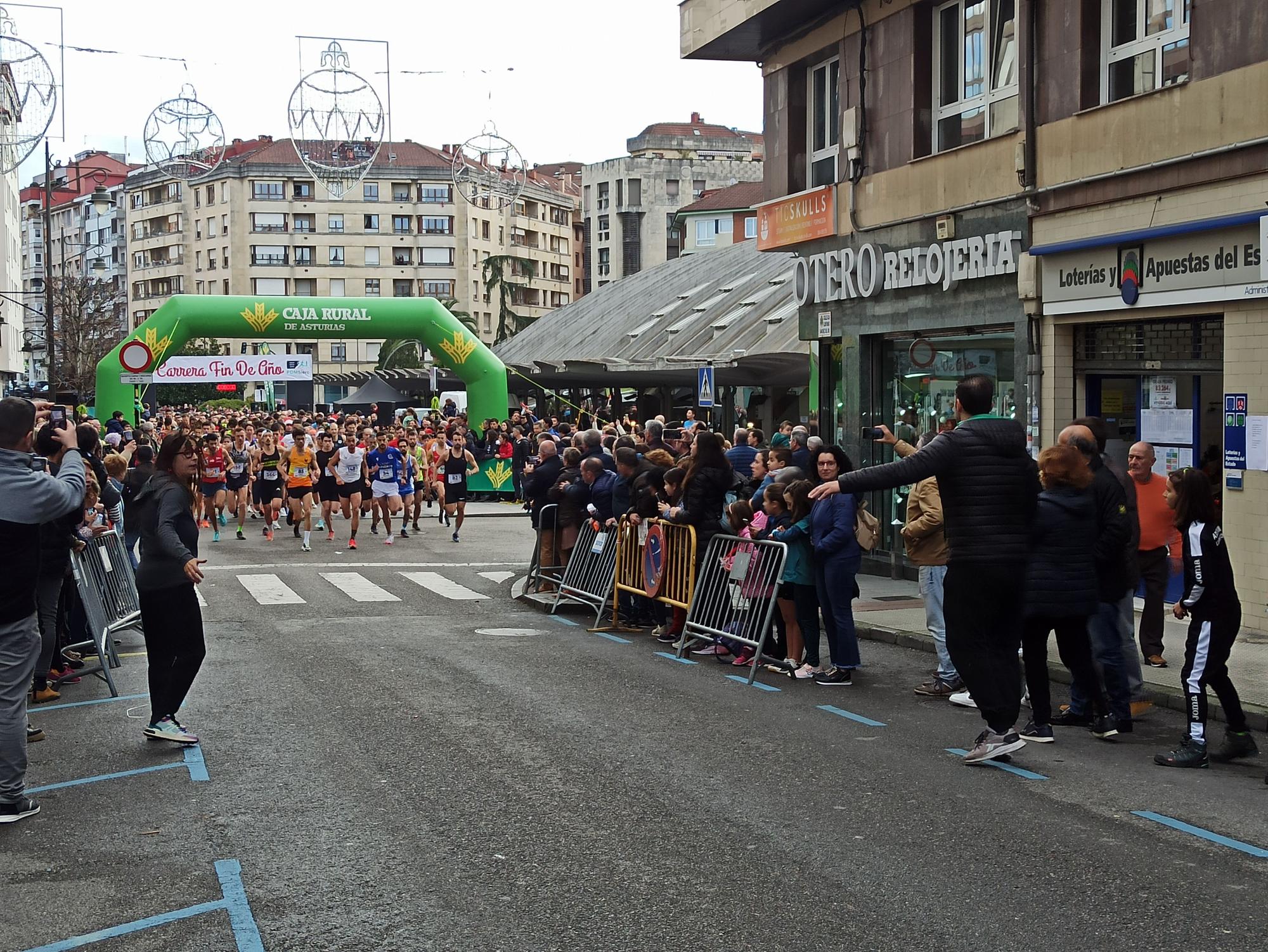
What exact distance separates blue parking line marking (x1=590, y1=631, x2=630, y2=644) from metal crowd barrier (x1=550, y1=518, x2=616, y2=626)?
1.09 feet

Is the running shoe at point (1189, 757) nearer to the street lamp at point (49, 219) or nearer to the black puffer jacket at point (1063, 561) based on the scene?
the black puffer jacket at point (1063, 561)

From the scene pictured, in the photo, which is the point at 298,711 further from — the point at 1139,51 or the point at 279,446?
the point at 279,446

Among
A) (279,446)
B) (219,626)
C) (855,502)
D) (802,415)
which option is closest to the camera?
(855,502)

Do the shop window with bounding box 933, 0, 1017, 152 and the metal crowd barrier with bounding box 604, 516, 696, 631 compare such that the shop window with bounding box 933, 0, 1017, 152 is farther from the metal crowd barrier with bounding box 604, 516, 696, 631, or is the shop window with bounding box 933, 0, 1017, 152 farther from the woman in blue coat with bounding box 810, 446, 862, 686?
the woman in blue coat with bounding box 810, 446, 862, 686

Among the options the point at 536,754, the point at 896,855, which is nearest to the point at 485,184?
the point at 536,754

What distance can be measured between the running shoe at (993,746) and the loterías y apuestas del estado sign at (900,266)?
855 cm

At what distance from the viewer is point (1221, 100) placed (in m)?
12.6

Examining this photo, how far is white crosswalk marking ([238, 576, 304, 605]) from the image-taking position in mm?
15914

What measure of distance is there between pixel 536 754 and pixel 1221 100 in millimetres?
8473

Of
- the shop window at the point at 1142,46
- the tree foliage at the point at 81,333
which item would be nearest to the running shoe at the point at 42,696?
the shop window at the point at 1142,46

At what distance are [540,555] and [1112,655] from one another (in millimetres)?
8110

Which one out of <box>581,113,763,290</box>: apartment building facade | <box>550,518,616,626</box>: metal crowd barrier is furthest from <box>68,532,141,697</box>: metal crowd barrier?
<box>581,113,763,290</box>: apartment building facade

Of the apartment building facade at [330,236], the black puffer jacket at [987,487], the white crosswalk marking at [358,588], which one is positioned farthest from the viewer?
the apartment building facade at [330,236]

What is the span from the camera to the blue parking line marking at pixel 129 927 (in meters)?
5.22
